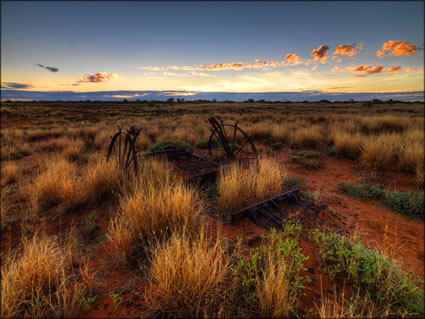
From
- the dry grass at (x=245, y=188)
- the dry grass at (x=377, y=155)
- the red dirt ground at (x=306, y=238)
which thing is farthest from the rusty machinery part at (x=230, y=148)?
the dry grass at (x=377, y=155)

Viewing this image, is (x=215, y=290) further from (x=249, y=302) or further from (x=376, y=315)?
(x=376, y=315)

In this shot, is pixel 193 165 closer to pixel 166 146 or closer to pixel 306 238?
pixel 166 146

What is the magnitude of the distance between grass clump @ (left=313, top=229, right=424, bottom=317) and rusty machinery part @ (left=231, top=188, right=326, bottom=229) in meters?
0.87

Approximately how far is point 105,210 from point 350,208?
4.96 meters

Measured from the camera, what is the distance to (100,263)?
241 centimetres

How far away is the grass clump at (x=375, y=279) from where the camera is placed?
6.13 ft

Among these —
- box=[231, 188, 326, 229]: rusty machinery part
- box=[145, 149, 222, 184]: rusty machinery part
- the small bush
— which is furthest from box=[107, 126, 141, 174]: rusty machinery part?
the small bush

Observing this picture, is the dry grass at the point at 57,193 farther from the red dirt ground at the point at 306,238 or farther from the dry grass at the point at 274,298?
the dry grass at the point at 274,298

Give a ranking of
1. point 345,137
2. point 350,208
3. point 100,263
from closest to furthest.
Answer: point 100,263 → point 350,208 → point 345,137

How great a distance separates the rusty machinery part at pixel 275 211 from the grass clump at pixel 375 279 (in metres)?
0.87

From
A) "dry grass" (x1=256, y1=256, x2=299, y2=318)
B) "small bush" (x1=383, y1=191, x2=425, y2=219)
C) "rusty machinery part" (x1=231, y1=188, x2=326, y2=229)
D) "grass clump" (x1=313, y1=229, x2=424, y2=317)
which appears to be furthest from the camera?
"small bush" (x1=383, y1=191, x2=425, y2=219)

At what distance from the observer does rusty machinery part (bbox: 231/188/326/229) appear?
132 inches

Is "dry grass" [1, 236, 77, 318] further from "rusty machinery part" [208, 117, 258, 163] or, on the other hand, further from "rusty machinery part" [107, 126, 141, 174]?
"rusty machinery part" [208, 117, 258, 163]

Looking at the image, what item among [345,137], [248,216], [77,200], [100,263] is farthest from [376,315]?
[345,137]
